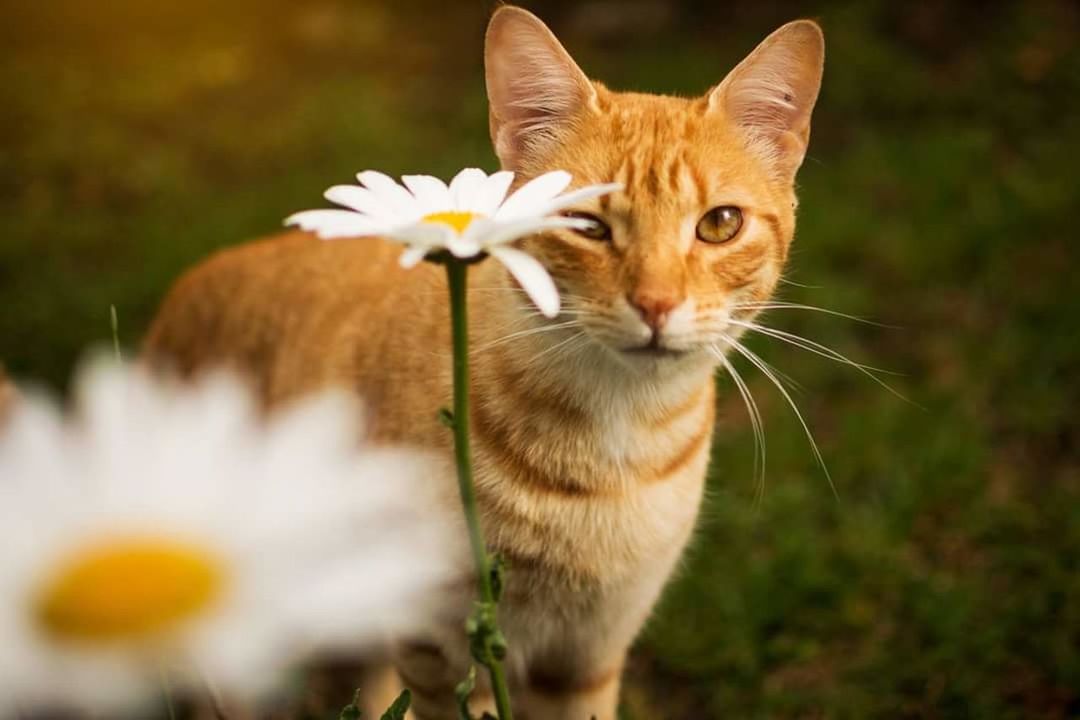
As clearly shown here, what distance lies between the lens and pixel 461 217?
3.02ft

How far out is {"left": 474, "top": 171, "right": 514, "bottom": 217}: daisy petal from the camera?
0.97 meters

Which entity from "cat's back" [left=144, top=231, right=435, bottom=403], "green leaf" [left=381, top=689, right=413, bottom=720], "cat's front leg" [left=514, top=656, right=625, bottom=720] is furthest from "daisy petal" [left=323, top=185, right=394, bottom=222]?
"cat's front leg" [left=514, top=656, right=625, bottom=720]

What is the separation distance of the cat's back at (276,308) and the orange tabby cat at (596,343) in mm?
186

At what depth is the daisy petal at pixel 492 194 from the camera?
3.17 feet

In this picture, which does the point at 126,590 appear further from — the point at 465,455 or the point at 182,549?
the point at 465,455

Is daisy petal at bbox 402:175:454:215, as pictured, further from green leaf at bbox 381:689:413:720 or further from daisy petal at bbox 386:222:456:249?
green leaf at bbox 381:689:413:720

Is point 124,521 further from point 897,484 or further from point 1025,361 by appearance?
point 1025,361

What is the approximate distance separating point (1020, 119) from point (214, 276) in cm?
377

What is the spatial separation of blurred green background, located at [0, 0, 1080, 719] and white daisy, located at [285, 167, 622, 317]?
1.87m

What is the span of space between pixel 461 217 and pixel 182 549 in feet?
1.68

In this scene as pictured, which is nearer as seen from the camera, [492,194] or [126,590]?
[126,590]

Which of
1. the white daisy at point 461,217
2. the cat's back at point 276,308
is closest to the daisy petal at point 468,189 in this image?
the white daisy at point 461,217

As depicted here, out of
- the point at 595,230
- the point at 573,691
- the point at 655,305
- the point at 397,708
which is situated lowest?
the point at 573,691

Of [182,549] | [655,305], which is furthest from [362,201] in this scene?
[655,305]
